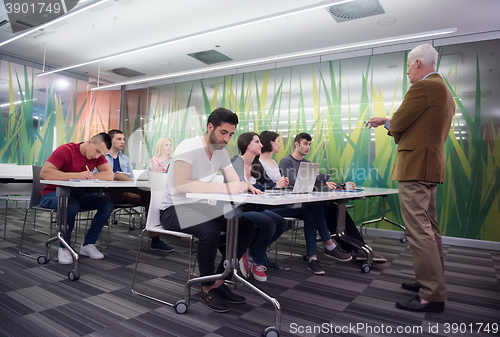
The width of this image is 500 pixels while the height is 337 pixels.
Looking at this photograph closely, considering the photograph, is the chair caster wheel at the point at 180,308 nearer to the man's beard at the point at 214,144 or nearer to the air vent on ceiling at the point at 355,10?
the man's beard at the point at 214,144

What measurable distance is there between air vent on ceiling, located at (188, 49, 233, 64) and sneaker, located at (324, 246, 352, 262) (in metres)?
3.91

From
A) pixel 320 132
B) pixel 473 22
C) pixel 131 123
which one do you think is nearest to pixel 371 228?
pixel 320 132

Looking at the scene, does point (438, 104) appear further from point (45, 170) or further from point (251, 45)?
point (251, 45)

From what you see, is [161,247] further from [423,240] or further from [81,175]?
[423,240]

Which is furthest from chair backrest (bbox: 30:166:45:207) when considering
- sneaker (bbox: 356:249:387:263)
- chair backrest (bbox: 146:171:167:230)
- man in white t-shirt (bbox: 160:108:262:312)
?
sneaker (bbox: 356:249:387:263)

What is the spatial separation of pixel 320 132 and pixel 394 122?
11.0ft

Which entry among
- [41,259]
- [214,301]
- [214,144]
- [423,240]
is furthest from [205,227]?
[41,259]

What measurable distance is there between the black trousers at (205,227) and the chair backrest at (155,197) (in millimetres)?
52

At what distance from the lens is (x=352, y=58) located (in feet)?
17.5

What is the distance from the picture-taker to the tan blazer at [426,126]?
2.10 m

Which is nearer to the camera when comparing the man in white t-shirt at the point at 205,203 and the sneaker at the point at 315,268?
the man in white t-shirt at the point at 205,203

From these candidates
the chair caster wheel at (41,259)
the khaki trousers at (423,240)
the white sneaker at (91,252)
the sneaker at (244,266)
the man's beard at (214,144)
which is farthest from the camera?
the white sneaker at (91,252)

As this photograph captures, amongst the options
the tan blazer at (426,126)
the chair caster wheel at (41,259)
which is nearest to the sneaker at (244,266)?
the tan blazer at (426,126)

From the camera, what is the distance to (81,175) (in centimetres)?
287
